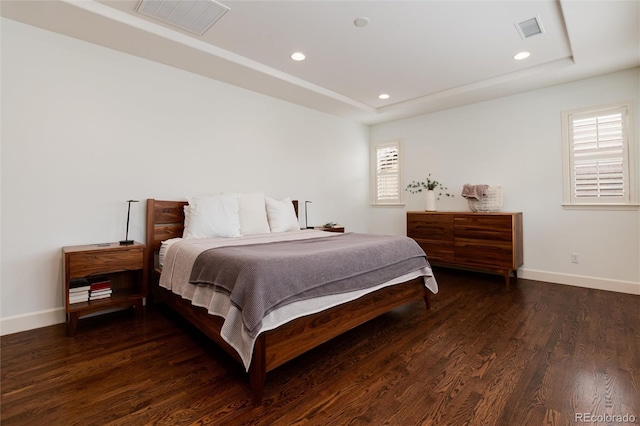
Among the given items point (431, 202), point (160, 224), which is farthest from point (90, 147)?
point (431, 202)

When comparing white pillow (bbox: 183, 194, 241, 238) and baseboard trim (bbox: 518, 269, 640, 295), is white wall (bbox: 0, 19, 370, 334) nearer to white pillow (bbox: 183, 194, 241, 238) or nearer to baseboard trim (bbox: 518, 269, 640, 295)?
white pillow (bbox: 183, 194, 241, 238)

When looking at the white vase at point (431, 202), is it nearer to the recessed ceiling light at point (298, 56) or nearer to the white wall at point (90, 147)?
the white wall at point (90, 147)

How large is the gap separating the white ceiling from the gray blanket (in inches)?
75.8

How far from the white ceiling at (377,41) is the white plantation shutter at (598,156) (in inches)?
20.4

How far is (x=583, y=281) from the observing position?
12.1 feet

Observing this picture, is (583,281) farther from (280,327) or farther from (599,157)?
(280,327)

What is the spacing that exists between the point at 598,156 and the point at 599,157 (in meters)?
0.02

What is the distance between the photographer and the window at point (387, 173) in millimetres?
5477

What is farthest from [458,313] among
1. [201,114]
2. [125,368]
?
[201,114]

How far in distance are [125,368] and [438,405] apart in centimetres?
187

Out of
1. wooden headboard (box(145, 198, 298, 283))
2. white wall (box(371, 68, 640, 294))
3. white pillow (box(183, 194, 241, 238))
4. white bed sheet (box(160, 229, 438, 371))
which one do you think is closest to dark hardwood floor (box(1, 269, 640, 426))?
white bed sheet (box(160, 229, 438, 371))

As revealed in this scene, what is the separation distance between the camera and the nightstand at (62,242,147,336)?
239cm

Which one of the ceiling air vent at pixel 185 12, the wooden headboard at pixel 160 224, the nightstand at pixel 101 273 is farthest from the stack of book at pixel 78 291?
the ceiling air vent at pixel 185 12

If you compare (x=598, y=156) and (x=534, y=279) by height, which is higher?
(x=598, y=156)
